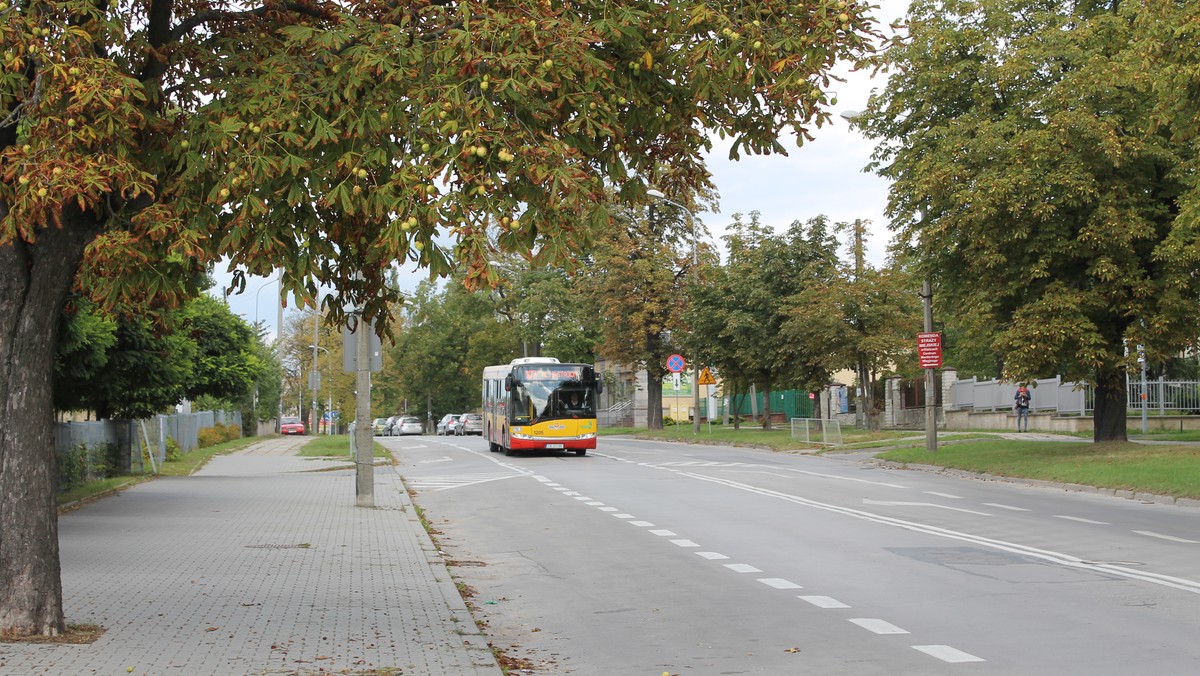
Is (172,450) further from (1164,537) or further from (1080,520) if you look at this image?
(1164,537)

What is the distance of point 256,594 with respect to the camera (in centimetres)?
1050

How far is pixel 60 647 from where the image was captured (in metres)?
7.72

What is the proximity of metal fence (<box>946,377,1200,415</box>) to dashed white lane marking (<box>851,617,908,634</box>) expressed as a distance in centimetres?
2124

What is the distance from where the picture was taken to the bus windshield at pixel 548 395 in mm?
38656

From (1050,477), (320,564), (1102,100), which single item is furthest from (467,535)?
(1102,100)

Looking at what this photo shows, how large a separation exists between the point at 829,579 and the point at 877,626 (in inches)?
97.4

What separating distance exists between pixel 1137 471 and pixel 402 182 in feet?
66.0

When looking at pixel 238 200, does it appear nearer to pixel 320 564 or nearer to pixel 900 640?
pixel 900 640

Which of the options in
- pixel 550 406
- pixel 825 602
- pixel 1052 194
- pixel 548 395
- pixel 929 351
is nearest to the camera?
pixel 825 602

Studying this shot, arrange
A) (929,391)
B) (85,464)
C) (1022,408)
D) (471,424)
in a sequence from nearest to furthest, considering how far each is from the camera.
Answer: (85,464), (929,391), (1022,408), (471,424)

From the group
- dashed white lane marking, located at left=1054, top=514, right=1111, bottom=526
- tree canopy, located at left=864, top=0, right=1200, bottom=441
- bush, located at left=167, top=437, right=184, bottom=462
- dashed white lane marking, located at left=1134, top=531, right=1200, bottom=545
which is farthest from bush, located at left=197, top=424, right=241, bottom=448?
dashed white lane marking, located at left=1134, top=531, right=1200, bottom=545

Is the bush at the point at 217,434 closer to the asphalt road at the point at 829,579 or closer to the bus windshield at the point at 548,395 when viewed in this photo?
the bus windshield at the point at 548,395

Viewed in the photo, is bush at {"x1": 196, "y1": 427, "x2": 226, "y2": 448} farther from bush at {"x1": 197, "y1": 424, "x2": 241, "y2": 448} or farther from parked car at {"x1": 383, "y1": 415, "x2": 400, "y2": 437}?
parked car at {"x1": 383, "y1": 415, "x2": 400, "y2": 437}

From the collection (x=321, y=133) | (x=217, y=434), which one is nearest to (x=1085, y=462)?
(x=321, y=133)
